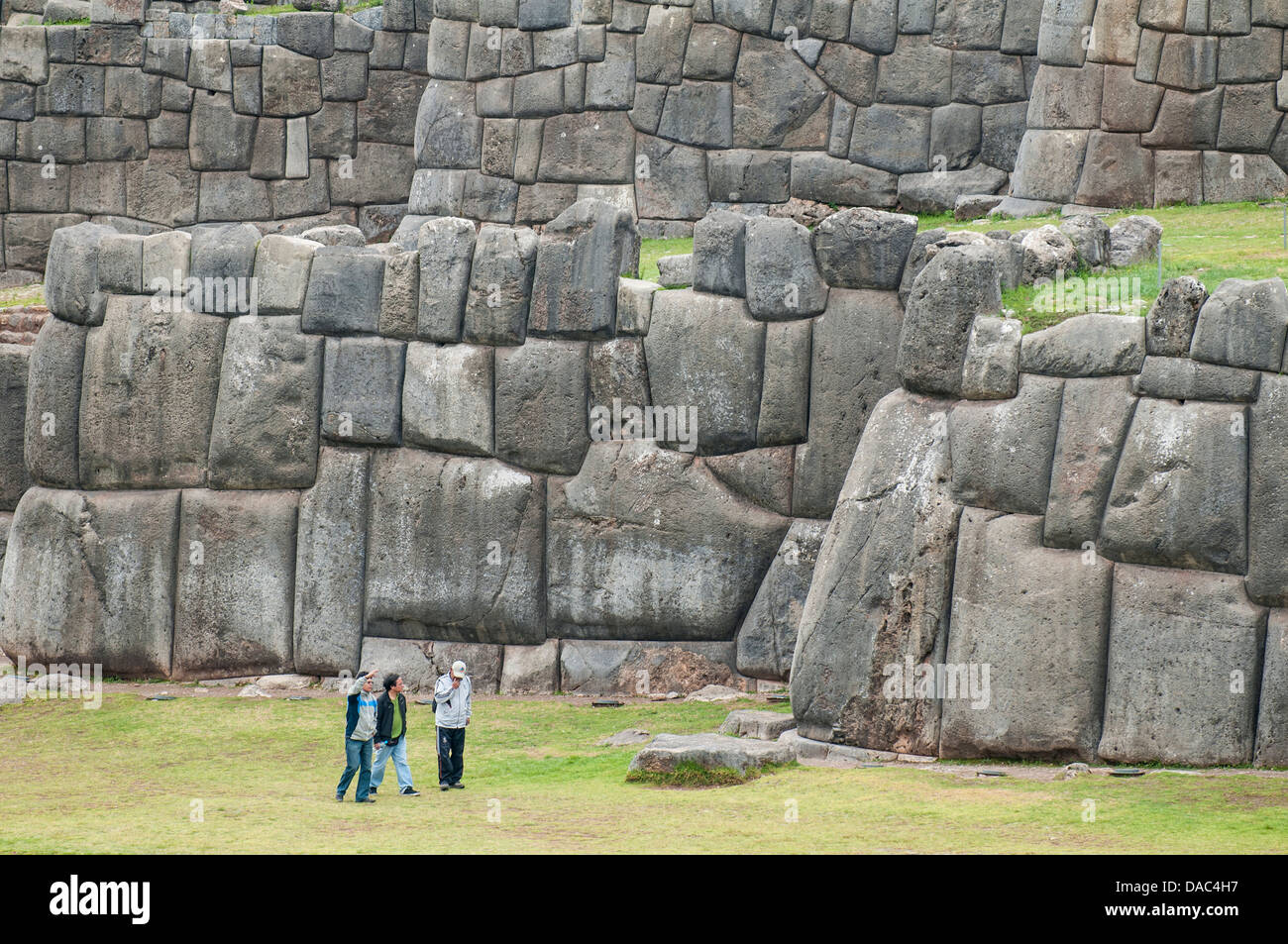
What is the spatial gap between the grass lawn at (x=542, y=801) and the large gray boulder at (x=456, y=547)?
52.3 inches

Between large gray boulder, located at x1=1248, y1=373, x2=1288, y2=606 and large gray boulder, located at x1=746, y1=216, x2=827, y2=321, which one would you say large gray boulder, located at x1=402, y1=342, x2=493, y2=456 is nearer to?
large gray boulder, located at x1=746, y1=216, x2=827, y2=321

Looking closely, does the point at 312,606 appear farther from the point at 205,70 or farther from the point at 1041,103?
the point at 205,70

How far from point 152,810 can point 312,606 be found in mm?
4833

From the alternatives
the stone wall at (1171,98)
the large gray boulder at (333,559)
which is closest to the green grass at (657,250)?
the large gray boulder at (333,559)

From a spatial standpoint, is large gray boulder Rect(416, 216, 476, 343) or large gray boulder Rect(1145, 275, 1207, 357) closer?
large gray boulder Rect(1145, 275, 1207, 357)

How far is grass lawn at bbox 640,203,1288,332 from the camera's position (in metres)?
14.9

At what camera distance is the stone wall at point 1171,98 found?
21828mm

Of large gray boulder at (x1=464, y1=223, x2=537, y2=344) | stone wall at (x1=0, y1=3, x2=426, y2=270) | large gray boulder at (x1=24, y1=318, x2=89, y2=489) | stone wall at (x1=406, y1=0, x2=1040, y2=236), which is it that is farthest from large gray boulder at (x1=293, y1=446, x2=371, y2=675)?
stone wall at (x1=0, y1=3, x2=426, y2=270)

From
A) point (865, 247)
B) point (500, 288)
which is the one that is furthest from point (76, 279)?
point (865, 247)

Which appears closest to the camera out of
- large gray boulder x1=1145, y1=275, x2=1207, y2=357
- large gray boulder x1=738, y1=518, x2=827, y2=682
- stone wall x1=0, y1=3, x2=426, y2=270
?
large gray boulder x1=1145, y1=275, x2=1207, y2=357

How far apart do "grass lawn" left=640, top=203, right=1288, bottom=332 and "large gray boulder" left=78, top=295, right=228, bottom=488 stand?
4925mm

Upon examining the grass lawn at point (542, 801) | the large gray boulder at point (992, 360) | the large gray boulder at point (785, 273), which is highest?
the large gray boulder at point (785, 273)

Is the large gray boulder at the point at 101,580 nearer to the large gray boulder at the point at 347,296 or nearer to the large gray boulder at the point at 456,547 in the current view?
the large gray boulder at the point at 456,547

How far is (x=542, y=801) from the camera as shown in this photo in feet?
43.3
